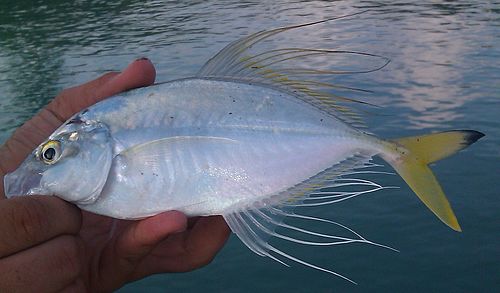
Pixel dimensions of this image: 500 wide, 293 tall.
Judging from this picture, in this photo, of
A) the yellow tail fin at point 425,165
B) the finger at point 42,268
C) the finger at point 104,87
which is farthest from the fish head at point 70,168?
the yellow tail fin at point 425,165

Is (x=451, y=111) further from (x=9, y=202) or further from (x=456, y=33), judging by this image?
(x=9, y=202)

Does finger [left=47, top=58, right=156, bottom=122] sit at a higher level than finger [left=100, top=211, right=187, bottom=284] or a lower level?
higher

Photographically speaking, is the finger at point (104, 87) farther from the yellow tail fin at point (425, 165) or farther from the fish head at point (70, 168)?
the yellow tail fin at point (425, 165)

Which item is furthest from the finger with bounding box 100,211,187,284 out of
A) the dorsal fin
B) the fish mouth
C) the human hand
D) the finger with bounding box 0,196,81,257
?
the dorsal fin

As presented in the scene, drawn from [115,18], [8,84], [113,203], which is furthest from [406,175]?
[115,18]

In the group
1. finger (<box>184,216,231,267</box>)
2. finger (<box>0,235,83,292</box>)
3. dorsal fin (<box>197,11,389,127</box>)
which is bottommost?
finger (<box>184,216,231,267</box>)

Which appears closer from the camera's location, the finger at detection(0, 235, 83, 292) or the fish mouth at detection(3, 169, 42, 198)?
the finger at detection(0, 235, 83, 292)

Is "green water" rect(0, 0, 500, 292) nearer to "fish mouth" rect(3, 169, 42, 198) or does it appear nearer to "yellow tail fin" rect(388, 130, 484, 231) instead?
"yellow tail fin" rect(388, 130, 484, 231)
